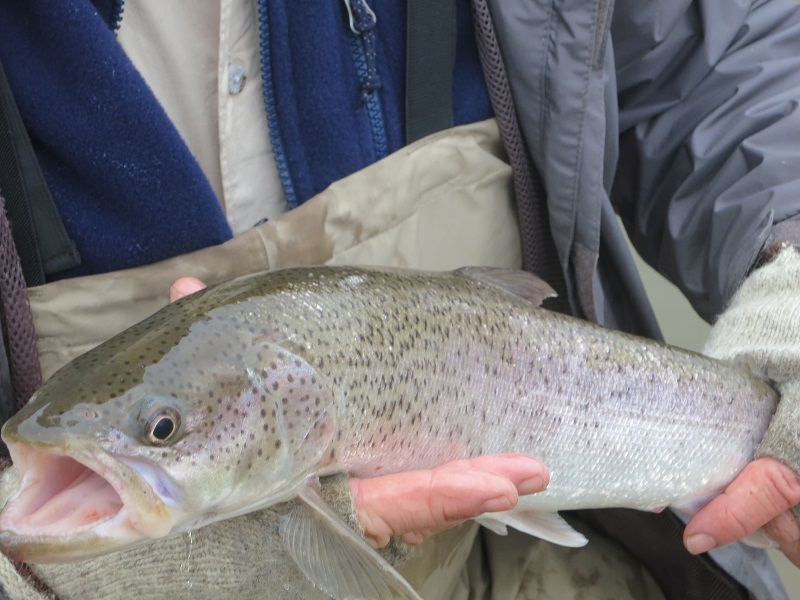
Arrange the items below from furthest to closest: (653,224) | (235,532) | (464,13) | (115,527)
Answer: (653,224)
(464,13)
(235,532)
(115,527)

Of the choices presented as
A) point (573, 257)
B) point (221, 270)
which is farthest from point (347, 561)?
point (573, 257)

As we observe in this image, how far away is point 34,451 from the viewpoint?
2.48 ft

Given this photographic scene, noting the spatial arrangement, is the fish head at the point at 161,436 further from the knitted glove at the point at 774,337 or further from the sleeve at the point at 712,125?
the sleeve at the point at 712,125

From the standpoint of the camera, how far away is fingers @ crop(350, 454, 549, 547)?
906 mm

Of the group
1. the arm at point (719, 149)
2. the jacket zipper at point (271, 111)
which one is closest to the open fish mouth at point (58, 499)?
the jacket zipper at point (271, 111)

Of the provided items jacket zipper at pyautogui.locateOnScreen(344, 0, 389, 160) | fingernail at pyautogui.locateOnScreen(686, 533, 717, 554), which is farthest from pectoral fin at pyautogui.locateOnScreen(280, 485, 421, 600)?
jacket zipper at pyautogui.locateOnScreen(344, 0, 389, 160)

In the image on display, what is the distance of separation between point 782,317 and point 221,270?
0.91m

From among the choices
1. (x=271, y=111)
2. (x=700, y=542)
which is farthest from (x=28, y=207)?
(x=700, y=542)

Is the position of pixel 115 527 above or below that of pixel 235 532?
above

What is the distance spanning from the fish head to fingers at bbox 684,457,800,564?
66 centimetres

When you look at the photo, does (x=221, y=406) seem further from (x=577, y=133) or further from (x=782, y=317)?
(x=782, y=317)

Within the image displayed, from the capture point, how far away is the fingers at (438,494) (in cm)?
91

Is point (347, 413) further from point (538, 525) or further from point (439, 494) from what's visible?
point (538, 525)

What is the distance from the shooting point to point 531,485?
→ 99 cm
